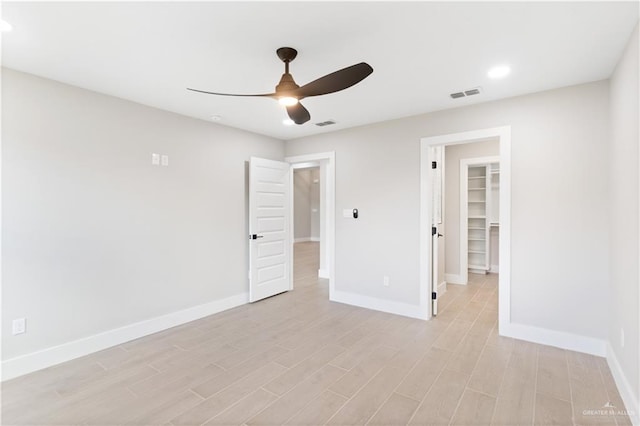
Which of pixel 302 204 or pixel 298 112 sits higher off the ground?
pixel 298 112

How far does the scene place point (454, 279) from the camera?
18.1 feet

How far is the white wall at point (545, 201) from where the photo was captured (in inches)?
113

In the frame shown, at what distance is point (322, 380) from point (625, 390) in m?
2.14

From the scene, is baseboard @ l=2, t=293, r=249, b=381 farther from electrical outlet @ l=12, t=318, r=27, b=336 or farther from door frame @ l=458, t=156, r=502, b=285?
door frame @ l=458, t=156, r=502, b=285

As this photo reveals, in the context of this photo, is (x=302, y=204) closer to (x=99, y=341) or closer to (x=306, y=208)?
(x=306, y=208)

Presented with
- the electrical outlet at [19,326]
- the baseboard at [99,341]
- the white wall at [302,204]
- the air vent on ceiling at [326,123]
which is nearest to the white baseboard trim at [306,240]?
the white wall at [302,204]

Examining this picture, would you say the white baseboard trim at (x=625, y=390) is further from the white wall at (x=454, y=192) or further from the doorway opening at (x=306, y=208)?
the doorway opening at (x=306, y=208)

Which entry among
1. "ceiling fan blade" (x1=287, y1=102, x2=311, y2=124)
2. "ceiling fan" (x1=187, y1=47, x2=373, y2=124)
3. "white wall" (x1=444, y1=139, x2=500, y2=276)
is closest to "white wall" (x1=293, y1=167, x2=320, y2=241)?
"white wall" (x1=444, y1=139, x2=500, y2=276)

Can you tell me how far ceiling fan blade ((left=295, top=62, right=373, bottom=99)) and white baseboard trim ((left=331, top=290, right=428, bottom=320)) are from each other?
2.97 m

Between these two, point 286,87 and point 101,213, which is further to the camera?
point 101,213

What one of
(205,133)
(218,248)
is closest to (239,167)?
(205,133)

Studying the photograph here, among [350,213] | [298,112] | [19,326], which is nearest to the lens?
[298,112]

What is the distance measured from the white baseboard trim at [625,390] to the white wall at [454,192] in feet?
9.45

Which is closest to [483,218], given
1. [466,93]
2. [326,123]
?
[466,93]
